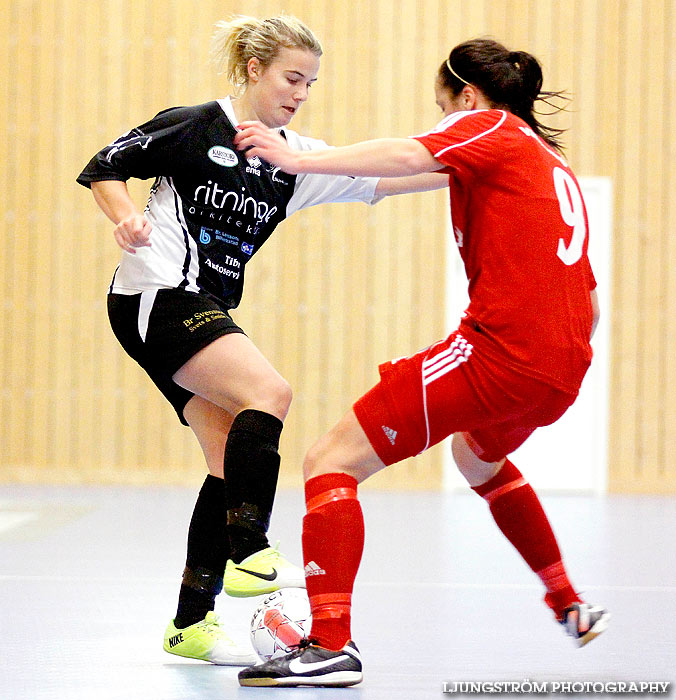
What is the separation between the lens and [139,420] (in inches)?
317

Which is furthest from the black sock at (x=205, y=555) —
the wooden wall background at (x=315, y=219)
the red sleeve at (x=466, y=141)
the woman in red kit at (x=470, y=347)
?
the wooden wall background at (x=315, y=219)

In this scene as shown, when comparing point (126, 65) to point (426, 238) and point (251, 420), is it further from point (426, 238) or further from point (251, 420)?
point (251, 420)

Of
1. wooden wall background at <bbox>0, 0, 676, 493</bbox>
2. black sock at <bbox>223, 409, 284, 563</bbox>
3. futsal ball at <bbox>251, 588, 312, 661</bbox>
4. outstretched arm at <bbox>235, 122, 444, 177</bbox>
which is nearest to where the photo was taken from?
outstretched arm at <bbox>235, 122, 444, 177</bbox>

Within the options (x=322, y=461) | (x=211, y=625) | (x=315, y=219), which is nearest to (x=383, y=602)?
(x=211, y=625)

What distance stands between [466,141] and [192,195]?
0.84 metres

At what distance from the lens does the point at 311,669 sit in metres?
2.40

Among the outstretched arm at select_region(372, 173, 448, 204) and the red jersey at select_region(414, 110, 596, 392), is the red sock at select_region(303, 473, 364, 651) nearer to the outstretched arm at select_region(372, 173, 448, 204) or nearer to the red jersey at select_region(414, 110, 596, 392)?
the red jersey at select_region(414, 110, 596, 392)

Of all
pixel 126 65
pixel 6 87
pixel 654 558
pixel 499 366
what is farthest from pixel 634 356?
pixel 499 366

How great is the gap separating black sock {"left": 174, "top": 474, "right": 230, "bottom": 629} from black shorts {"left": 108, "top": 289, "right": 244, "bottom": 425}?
1.05ft

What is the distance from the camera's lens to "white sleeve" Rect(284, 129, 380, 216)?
301 centimetres

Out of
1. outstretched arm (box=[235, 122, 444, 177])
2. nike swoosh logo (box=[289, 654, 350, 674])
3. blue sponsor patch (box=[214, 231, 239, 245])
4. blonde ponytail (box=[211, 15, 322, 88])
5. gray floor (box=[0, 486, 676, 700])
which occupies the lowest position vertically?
gray floor (box=[0, 486, 676, 700])

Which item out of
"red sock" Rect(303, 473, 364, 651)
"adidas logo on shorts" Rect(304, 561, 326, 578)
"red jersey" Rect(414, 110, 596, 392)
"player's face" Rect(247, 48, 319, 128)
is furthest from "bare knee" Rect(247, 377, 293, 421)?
"player's face" Rect(247, 48, 319, 128)

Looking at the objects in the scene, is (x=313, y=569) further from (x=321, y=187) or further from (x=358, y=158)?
(x=321, y=187)

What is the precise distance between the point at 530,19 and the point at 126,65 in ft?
10.7
